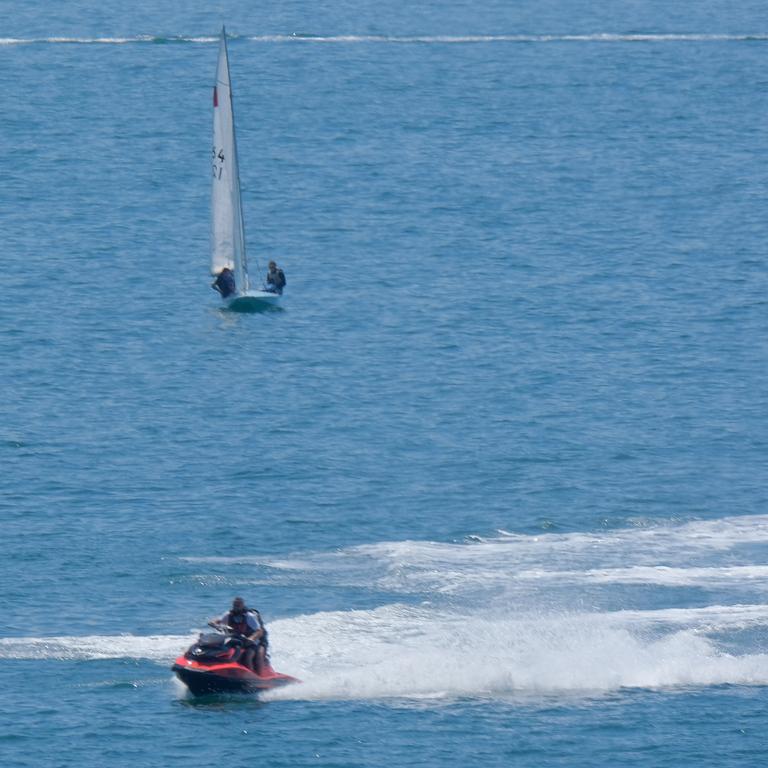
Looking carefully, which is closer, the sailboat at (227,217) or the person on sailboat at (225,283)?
the person on sailboat at (225,283)

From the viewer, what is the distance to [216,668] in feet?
159

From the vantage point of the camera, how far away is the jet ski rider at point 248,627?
161ft

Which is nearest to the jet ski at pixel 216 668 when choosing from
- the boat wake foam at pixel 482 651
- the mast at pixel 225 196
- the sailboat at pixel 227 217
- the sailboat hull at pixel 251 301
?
the boat wake foam at pixel 482 651

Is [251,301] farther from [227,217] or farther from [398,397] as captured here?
[398,397]

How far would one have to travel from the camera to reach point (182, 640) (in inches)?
2067

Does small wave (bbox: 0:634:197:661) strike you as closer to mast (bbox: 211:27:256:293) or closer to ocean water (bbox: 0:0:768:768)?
ocean water (bbox: 0:0:768:768)

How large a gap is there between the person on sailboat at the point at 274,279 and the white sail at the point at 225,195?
5.77ft

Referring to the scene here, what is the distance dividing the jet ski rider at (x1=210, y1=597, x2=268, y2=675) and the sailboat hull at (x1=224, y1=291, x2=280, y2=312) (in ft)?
147

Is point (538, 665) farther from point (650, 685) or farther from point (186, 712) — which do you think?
point (186, 712)

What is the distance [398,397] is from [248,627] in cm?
3141

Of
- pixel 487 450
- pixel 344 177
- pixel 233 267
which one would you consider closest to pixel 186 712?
pixel 487 450

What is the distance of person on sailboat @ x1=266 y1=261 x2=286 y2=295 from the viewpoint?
303 feet

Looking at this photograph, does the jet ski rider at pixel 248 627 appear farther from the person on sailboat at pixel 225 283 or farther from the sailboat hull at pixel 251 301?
the sailboat hull at pixel 251 301

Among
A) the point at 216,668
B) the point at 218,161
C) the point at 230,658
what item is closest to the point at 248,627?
the point at 230,658
